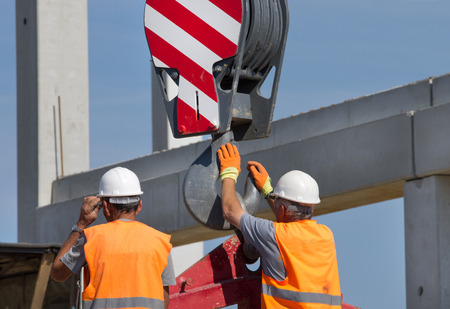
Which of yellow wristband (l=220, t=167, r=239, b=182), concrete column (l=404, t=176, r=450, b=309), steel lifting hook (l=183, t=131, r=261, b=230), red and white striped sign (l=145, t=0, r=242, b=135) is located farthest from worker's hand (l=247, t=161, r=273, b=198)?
concrete column (l=404, t=176, r=450, b=309)

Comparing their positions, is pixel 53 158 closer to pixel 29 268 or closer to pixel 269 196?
pixel 29 268

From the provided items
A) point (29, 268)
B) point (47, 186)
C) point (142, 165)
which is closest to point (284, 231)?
point (29, 268)

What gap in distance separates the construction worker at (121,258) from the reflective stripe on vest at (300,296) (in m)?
0.48

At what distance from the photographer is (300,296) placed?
4559 mm

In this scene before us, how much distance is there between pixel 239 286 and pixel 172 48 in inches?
51.6

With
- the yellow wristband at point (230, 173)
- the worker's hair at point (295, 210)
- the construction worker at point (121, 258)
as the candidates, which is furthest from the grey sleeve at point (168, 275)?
the worker's hair at point (295, 210)

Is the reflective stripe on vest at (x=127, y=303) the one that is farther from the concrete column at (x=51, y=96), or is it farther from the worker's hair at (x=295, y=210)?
the concrete column at (x=51, y=96)

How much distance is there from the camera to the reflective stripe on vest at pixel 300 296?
4559 millimetres

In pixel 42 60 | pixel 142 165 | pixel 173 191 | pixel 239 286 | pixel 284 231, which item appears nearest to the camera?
pixel 284 231

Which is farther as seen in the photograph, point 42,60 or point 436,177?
point 42,60

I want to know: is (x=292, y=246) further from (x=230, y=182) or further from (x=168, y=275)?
(x=168, y=275)

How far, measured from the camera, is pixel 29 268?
11.0 meters

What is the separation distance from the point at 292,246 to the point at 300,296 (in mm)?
243

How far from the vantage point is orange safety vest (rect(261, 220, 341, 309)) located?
4.56 meters
